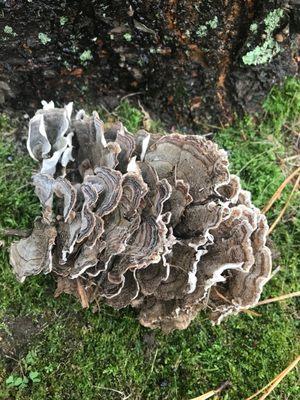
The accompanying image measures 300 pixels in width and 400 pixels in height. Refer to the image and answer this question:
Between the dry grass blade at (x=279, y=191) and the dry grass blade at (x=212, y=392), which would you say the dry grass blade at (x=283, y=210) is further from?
the dry grass blade at (x=212, y=392)

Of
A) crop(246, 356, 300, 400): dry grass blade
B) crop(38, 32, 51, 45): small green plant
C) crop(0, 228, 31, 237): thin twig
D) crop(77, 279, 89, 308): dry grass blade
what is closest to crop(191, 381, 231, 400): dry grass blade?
crop(246, 356, 300, 400): dry grass blade

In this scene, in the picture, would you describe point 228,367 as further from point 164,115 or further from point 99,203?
point 164,115

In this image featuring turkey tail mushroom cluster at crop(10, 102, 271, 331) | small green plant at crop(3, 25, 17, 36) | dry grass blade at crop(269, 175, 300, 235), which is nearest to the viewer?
turkey tail mushroom cluster at crop(10, 102, 271, 331)

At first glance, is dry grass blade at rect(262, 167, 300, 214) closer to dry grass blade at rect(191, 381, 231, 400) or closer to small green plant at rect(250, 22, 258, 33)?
small green plant at rect(250, 22, 258, 33)

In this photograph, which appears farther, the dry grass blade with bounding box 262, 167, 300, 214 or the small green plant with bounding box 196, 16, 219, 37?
the dry grass blade with bounding box 262, 167, 300, 214

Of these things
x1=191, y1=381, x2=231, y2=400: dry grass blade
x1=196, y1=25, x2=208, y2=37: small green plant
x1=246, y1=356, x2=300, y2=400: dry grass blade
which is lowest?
x1=191, y1=381, x2=231, y2=400: dry grass blade

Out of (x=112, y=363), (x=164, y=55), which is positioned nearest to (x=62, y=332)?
(x=112, y=363)

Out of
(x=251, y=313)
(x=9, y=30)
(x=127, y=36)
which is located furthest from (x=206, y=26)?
(x=251, y=313)

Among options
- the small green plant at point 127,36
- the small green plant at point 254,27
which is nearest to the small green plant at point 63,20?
the small green plant at point 127,36

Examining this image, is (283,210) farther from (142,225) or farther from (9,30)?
(9,30)
